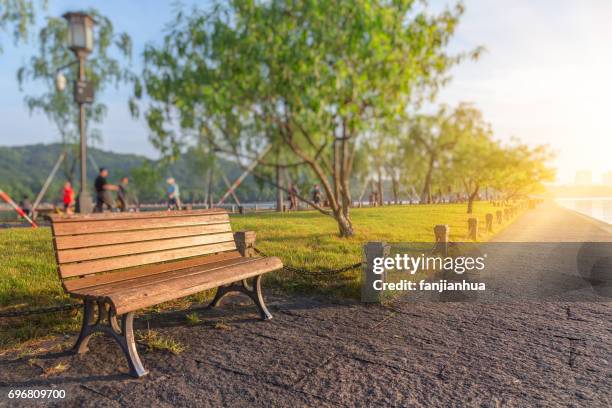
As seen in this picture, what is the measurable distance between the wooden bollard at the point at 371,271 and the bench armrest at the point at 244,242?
151 centimetres

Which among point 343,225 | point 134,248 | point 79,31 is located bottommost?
point 343,225

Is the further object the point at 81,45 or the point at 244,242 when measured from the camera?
the point at 81,45

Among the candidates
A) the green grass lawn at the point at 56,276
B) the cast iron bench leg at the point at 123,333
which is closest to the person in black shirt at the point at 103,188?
the green grass lawn at the point at 56,276

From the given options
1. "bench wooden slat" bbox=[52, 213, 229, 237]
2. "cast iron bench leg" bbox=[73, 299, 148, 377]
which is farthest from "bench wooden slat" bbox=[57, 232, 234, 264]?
"cast iron bench leg" bbox=[73, 299, 148, 377]

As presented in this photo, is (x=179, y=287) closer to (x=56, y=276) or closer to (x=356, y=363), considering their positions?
(x=356, y=363)

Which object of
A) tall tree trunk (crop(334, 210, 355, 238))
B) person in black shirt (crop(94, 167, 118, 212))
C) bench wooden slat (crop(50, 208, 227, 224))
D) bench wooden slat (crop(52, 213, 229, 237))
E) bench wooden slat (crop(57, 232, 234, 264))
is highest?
person in black shirt (crop(94, 167, 118, 212))

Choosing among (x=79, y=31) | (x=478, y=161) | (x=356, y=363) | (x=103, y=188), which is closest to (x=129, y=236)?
(x=356, y=363)

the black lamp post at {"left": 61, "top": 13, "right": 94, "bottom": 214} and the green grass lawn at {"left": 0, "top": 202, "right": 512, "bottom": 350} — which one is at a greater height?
the black lamp post at {"left": 61, "top": 13, "right": 94, "bottom": 214}

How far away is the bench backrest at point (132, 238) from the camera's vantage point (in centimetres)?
362

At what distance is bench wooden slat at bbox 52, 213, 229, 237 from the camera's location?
11.9 ft

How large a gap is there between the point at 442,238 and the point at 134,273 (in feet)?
17.0

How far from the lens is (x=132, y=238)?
4.21 metres

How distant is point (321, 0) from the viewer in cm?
788

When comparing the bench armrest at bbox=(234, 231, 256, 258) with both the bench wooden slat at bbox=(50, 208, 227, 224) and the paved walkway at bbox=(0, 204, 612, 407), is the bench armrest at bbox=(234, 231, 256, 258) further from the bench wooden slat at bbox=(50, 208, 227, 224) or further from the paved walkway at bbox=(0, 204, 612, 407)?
the paved walkway at bbox=(0, 204, 612, 407)
